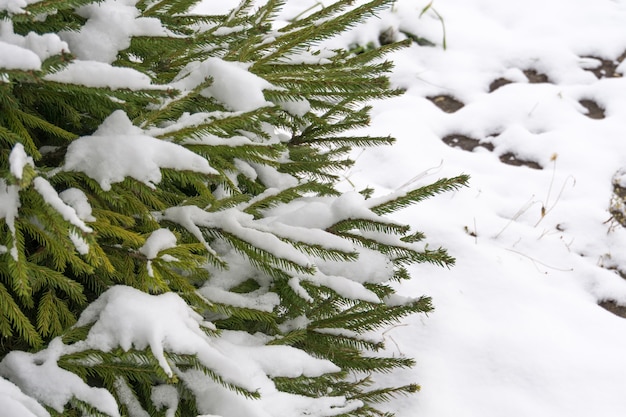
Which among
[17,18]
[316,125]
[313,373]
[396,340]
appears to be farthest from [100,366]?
[396,340]

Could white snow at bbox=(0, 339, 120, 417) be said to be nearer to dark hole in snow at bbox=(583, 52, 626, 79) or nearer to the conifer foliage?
the conifer foliage

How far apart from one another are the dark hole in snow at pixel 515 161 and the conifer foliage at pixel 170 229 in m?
2.18

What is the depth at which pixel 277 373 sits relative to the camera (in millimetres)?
1468

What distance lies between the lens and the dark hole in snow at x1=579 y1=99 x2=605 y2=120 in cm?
411

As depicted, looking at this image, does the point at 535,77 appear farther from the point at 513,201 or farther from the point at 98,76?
the point at 98,76

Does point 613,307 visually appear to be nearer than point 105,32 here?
No

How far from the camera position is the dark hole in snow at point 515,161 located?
3.75 m

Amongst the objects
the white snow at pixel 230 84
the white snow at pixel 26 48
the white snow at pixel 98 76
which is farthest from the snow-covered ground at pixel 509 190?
the white snow at pixel 230 84

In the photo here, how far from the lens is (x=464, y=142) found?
397 cm

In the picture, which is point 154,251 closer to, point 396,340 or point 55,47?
point 55,47

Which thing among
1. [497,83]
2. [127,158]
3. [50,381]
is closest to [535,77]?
[497,83]

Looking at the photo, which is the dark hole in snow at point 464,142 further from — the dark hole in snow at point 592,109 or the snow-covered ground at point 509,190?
the dark hole in snow at point 592,109

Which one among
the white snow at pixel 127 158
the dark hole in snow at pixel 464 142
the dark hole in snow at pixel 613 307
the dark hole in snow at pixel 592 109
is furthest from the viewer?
the dark hole in snow at pixel 592 109

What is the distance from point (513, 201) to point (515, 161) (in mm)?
466
